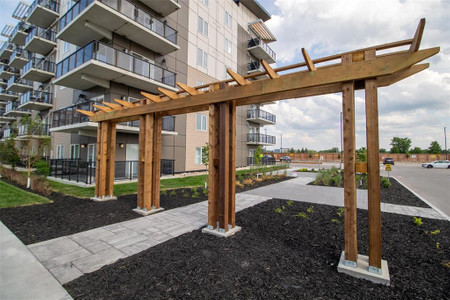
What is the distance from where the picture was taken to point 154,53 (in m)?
15.2

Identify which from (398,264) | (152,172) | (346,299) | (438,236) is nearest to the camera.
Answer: (346,299)

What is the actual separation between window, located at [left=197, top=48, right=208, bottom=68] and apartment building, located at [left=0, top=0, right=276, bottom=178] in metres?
0.08

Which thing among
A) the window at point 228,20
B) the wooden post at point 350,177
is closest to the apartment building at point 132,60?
the window at point 228,20

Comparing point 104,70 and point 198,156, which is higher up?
point 104,70

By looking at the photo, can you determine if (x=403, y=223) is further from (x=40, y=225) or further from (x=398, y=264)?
(x=40, y=225)

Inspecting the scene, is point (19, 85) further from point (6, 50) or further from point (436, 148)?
point (436, 148)

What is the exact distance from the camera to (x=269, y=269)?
3.12 m

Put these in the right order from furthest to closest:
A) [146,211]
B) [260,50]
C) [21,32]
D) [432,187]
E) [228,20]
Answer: [260,50]
[21,32]
[228,20]
[432,187]
[146,211]

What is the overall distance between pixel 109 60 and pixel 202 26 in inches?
419

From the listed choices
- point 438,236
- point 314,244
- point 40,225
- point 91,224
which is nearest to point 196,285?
point 314,244

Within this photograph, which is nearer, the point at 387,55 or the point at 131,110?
the point at 387,55

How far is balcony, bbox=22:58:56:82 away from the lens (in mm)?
19484

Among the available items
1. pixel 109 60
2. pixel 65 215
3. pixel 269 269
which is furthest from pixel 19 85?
pixel 269 269

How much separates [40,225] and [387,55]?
7751 millimetres
